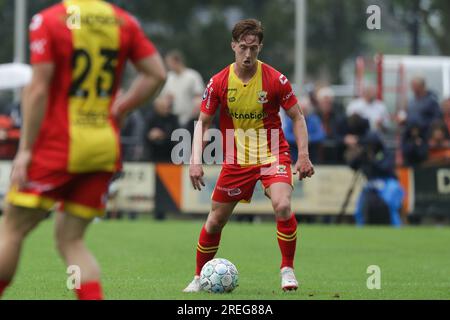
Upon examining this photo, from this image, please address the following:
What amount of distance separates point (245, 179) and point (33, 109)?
372 cm

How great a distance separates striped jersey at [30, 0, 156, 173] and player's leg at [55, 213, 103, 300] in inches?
→ 14.5

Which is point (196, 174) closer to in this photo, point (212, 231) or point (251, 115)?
point (212, 231)

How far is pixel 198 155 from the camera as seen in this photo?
10367 millimetres

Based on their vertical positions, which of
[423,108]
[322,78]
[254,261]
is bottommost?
[254,261]

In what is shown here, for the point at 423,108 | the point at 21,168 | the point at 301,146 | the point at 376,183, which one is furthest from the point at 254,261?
the point at 423,108

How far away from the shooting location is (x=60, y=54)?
720 centimetres

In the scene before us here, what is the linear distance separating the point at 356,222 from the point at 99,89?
14.2 m

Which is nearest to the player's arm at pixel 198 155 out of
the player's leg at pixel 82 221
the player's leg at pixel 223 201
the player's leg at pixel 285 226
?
the player's leg at pixel 223 201

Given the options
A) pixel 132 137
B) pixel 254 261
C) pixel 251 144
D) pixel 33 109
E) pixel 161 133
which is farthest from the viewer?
pixel 132 137

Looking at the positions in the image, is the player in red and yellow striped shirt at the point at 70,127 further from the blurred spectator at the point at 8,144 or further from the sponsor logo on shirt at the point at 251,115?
the blurred spectator at the point at 8,144

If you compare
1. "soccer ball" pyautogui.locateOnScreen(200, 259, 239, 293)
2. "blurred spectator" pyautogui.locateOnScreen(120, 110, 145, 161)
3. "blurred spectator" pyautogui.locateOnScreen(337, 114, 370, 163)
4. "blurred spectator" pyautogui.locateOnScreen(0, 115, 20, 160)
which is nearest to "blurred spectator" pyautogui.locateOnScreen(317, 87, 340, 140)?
"blurred spectator" pyautogui.locateOnScreen(337, 114, 370, 163)

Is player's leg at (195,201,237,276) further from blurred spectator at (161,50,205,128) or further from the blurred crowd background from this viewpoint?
blurred spectator at (161,50,205,128)

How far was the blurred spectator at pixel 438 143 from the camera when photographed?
70.8 ft

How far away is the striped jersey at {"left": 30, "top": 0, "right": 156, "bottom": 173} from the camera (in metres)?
7.20
